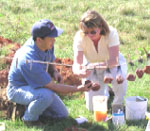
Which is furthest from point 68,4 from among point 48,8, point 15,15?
point 15,15

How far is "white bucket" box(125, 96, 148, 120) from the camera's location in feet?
13.9

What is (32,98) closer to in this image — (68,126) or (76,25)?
(68,126)

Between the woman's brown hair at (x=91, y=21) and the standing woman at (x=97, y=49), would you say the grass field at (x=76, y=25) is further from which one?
the woman's brown hair at (x=91, y=21)

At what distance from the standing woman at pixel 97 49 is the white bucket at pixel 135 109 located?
284mm

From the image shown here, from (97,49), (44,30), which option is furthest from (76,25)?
(44,30)

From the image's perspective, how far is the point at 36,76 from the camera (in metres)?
3.86

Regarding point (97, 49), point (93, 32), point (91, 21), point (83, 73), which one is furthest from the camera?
point (97, 49)

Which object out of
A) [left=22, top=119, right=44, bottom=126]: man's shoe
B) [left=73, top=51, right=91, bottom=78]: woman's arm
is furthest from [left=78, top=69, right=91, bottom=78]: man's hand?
[left=22, top=119, right=44, bottom=126]: man's shoe

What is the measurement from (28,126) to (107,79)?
46.1 inches

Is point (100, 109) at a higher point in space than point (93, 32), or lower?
lower

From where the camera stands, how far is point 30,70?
382 cm

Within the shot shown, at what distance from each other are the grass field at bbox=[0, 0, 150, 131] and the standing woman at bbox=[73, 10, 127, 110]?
0.49 metres

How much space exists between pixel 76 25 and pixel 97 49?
439 cm

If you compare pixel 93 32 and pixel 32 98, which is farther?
pixel 93 32
